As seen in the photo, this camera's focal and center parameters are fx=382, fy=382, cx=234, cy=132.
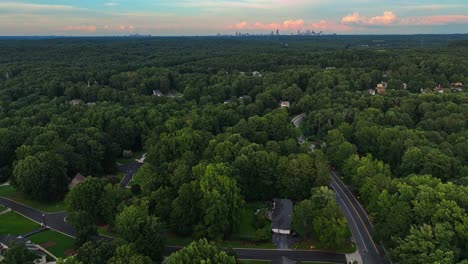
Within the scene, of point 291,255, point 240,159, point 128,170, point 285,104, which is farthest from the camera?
point 285,104

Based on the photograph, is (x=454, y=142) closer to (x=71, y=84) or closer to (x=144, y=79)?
(x=144, y=79)

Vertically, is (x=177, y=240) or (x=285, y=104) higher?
(x=285, y=104)

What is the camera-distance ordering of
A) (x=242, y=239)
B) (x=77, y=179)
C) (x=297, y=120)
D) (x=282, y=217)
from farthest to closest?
(x=297, y=120) < (x=77, y=179) < (x=282, y=217) < (x=242, y=239)

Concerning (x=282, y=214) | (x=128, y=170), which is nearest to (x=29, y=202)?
(x=128, y=170)

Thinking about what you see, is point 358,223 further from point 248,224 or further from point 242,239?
point 242,239

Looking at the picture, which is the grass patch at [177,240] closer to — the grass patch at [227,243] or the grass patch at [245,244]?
the grass patch at [227,243]

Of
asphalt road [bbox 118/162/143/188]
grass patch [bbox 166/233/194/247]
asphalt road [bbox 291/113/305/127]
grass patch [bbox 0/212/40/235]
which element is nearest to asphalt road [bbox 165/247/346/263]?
grass patch [bbox 166/233/194/247]
